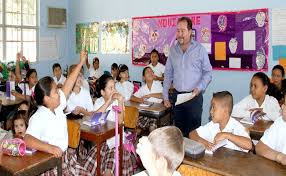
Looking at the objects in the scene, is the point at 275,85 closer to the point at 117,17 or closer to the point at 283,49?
the point at 283,49

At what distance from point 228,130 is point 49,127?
128 centimetres

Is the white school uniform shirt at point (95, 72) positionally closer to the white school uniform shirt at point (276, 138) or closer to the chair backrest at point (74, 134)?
the chair backrest at point (74, 134)

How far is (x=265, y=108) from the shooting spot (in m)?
3.15

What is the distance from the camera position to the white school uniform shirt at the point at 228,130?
2131 mm

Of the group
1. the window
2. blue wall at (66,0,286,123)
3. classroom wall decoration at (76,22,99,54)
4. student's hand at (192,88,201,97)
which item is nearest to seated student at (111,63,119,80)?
blue wall at (66,0,286,123)

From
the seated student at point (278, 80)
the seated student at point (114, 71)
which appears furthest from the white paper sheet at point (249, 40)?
the seated student at point (114, 71)

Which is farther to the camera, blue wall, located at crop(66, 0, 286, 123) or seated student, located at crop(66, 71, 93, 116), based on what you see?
blue wall, located at crop(66, 0, 286, 123)

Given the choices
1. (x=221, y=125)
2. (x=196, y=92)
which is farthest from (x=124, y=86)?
(x=221, y=125)

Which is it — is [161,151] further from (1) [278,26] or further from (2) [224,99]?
(1) [278,26]

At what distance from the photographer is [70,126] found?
2.53 metres

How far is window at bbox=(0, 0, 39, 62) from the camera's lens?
21.8ft

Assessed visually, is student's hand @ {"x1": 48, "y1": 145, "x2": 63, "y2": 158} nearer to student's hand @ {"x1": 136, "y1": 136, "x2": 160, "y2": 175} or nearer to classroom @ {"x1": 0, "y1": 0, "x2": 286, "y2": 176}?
classroom @ {"x1": 0, "y1": 0, "x2": 286, "y2": 176}

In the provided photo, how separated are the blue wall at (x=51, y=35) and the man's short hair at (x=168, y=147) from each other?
6.51 m

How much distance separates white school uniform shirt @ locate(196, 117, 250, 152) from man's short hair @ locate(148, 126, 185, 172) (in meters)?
1.03
